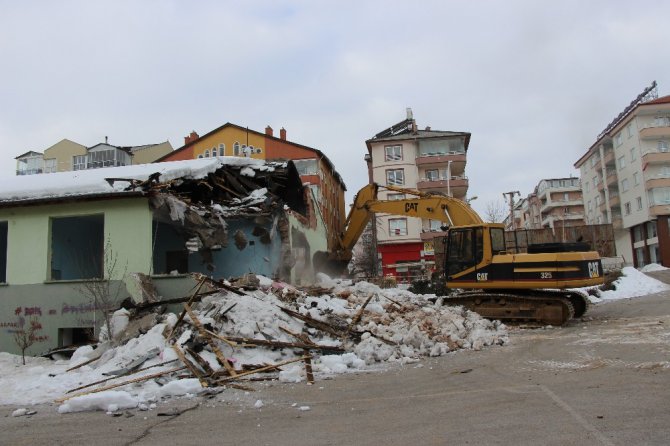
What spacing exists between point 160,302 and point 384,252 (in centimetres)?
3964

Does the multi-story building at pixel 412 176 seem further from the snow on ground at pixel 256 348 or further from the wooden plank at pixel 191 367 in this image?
the wooden plank at pixel 191 367

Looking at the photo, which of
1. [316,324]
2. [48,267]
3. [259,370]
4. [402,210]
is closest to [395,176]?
[402,210]

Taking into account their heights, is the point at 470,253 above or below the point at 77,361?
above

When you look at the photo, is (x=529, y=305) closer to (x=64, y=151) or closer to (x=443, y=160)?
(x=443, y=160)

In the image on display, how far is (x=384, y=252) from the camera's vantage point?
50812mm

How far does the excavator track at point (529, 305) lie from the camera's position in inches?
582

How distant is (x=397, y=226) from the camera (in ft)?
166

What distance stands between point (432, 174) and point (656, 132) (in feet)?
68.3

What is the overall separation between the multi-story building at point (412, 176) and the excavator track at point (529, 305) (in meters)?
33.6

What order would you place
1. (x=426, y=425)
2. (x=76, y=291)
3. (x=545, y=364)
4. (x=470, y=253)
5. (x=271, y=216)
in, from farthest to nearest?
(x=271, y=216), (x=470, y=253), (x=76, y=291), (x=545, y=364), (x=426, y=425)

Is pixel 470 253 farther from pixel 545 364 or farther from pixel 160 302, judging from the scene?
pixel 160 302

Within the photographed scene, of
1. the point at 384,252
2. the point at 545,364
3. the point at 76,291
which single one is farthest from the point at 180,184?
the point at 384,252

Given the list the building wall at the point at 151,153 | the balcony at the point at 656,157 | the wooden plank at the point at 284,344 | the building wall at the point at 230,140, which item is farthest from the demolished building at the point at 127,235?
the balcony at the point at 656,157

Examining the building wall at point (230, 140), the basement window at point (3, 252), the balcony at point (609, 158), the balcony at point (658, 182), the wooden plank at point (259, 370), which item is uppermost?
the building wall at point (230, 140)
